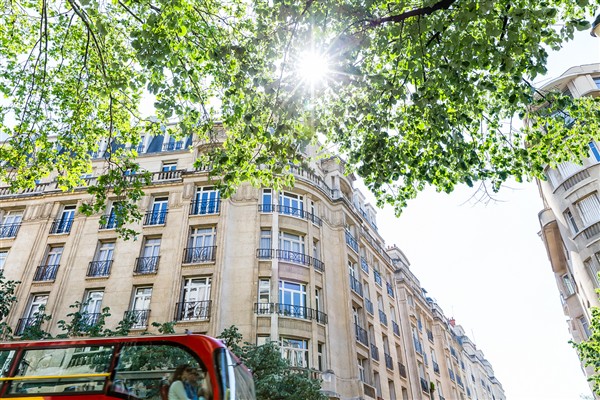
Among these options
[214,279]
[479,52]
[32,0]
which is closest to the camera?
[479,52]

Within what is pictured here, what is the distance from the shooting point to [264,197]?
24250mm

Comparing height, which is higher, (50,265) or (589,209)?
(589,209)

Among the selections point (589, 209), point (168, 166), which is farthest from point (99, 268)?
point (589, 209)

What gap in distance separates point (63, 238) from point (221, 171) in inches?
681

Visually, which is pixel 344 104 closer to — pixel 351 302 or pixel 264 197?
pixel 264 197

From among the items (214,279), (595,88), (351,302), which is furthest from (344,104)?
(595,88)

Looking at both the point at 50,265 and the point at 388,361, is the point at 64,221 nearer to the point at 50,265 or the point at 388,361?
the point at 50,265

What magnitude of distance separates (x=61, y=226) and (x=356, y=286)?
708 inches

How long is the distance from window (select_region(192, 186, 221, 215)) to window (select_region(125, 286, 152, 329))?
4.95 metres

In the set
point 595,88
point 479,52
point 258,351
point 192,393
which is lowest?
point 192,393

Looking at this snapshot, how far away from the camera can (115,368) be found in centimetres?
748

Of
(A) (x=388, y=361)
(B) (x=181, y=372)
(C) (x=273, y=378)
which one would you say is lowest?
(B) (x=181, y=372)

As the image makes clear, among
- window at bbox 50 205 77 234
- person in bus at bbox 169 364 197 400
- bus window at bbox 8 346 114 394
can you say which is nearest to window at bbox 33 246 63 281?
window at bbox 50 205 77 234

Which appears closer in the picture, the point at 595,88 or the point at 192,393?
the point at 192,393
